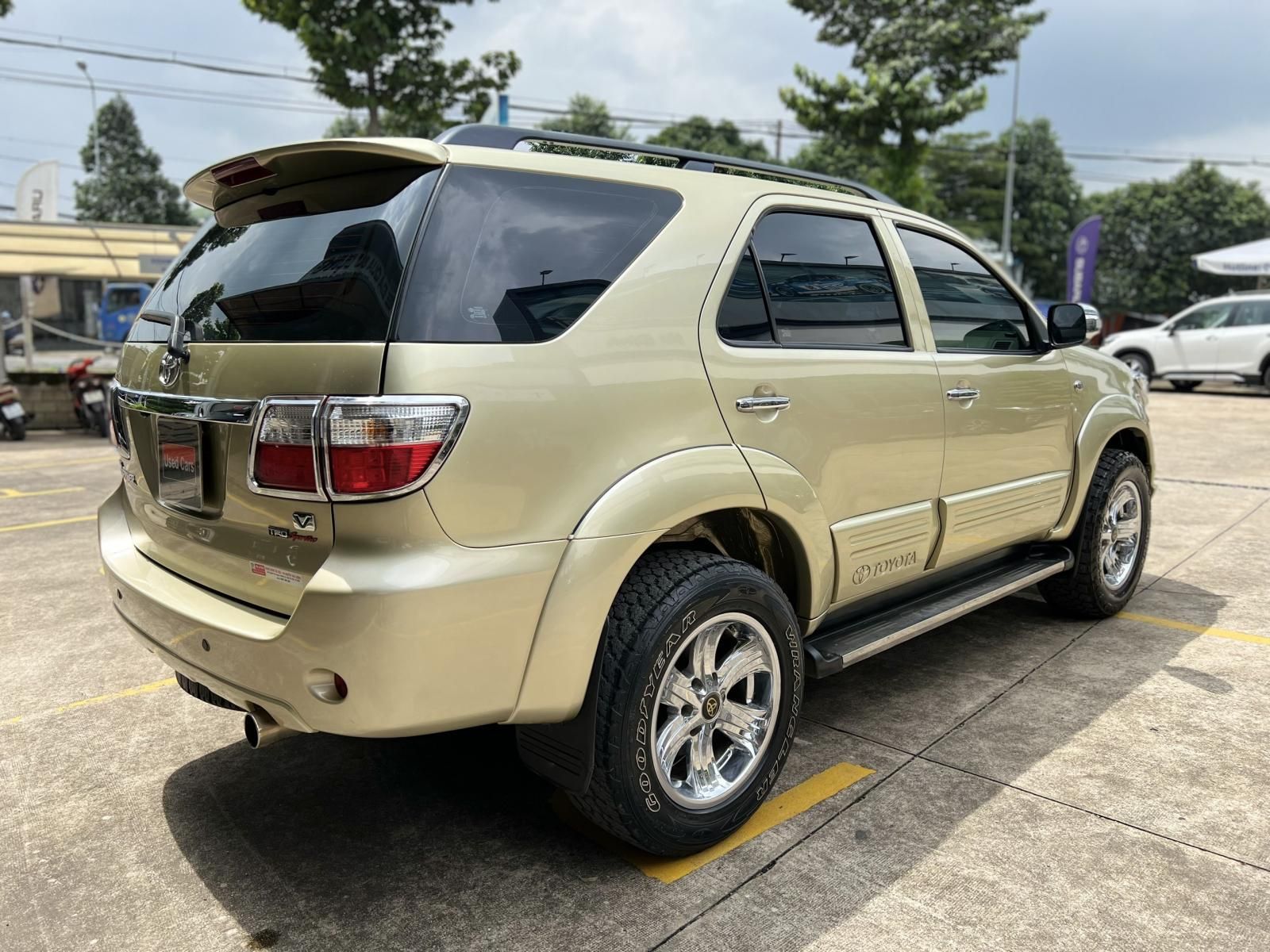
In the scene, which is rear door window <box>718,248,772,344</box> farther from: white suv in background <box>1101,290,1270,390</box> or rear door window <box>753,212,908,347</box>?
white suv in background <box>1101,290,1270,390</box>

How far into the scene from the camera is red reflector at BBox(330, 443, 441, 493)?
2076 millimetres

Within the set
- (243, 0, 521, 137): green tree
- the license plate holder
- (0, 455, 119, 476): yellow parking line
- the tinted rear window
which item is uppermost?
(243, 0, 521, 137): green tree

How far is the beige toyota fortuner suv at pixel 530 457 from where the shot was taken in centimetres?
212

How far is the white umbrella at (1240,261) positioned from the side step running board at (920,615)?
826 inches

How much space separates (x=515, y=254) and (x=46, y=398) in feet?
44.9

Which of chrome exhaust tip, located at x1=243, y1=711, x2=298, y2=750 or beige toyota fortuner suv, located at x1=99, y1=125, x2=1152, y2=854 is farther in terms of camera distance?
chrome exhaust tip, located at x1=243, y1=711, x2=298, y2=750

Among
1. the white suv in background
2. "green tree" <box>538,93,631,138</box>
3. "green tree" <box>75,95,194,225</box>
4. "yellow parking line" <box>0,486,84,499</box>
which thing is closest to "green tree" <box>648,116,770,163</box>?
"green tree" <box>538,93,631,138</box>

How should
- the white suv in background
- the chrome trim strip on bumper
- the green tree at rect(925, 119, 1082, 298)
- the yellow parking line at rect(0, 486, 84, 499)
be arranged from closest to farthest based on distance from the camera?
1. the chrome trim strip on bumper
2. the yellow parking line at rect(0, 486, 84, 499)
3. the white suv in background
4. the green tree at rect(925, 119, 1082, 298)

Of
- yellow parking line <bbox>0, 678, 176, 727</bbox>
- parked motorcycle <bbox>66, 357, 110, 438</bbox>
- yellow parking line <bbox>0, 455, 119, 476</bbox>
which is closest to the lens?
yellow parking line <bbox>0, 678, 176, 727</bbox>

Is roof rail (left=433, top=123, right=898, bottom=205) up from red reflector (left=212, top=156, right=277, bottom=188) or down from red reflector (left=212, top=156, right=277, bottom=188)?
up

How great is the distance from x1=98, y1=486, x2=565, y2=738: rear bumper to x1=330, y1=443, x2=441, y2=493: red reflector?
0.04 m

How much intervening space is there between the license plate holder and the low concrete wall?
12.6 meters

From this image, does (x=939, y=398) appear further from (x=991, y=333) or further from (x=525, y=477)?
(x=525, y=477)

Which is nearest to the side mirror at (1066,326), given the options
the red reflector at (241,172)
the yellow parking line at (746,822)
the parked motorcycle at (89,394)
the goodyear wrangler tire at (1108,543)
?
the goodyear wrangler tire at (1108,543)
